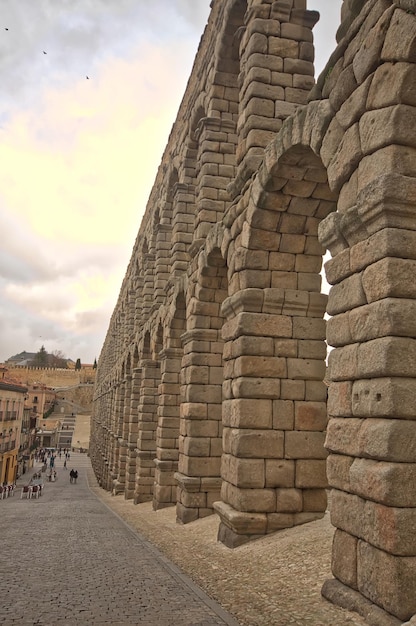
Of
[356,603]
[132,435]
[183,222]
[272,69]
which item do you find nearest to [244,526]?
[356,603]

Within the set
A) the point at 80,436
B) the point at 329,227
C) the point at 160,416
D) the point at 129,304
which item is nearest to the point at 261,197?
the point at 329,227

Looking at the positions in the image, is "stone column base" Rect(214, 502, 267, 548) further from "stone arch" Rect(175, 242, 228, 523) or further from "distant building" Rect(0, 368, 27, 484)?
"distant building" Rect(0, 368, 27, 484)

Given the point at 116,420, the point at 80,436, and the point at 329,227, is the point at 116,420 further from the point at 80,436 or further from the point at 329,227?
the point at 80,436

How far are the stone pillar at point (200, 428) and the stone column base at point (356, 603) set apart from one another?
5942 mm

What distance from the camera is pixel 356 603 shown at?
4.38 m

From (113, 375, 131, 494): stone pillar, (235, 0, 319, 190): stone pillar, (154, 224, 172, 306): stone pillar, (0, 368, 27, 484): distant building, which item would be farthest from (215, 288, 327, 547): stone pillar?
(0, 368, 27, 484): distant building

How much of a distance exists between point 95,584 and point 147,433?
37.0 ft

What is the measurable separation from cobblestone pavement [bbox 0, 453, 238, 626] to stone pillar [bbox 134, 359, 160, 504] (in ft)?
22.5

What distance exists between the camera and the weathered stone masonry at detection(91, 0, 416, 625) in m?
4.27

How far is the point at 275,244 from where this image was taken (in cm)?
812

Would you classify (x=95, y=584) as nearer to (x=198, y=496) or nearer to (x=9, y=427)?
(x=198, y=496)

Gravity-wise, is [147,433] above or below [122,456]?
above

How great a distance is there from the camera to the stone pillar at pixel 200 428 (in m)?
10.7

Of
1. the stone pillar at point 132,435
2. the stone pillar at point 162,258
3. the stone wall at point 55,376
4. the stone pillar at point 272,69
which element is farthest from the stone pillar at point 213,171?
the stone wall at point 55,376
